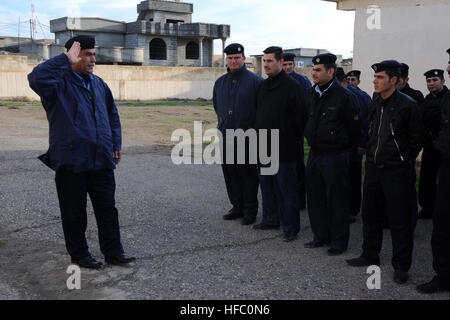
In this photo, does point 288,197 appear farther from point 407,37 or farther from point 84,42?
point 407,37

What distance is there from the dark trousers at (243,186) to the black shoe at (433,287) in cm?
245

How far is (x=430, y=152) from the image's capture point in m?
6.49

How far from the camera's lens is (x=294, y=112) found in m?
5.44

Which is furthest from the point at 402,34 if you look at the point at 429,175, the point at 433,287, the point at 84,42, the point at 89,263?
the point at 89,263

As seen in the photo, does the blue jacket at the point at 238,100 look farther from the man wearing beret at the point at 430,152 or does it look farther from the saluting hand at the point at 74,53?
the saluting hand at the point at 74,53

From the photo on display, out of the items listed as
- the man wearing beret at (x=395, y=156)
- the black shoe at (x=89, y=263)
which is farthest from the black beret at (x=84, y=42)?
the man wearing beret at (x=395, y=156)

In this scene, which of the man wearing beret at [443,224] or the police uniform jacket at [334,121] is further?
the police uniform jacket at [334,121]

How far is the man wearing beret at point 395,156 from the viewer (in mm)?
4230

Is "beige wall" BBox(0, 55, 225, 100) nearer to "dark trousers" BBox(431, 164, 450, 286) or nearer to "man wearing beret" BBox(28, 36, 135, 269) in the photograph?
"man wearing beret" BBox(28, 36, 135, 269)

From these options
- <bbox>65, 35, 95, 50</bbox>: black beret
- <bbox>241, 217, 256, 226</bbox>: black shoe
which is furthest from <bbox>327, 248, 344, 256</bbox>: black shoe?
<bbox>65, 35, 95, 50</bbox>: black beret

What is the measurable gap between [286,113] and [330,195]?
1.10 m

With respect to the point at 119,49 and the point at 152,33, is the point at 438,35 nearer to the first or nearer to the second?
the point at 119,49

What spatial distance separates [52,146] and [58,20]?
152ft

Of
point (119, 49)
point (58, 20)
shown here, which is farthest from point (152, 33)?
point (58, 20)
